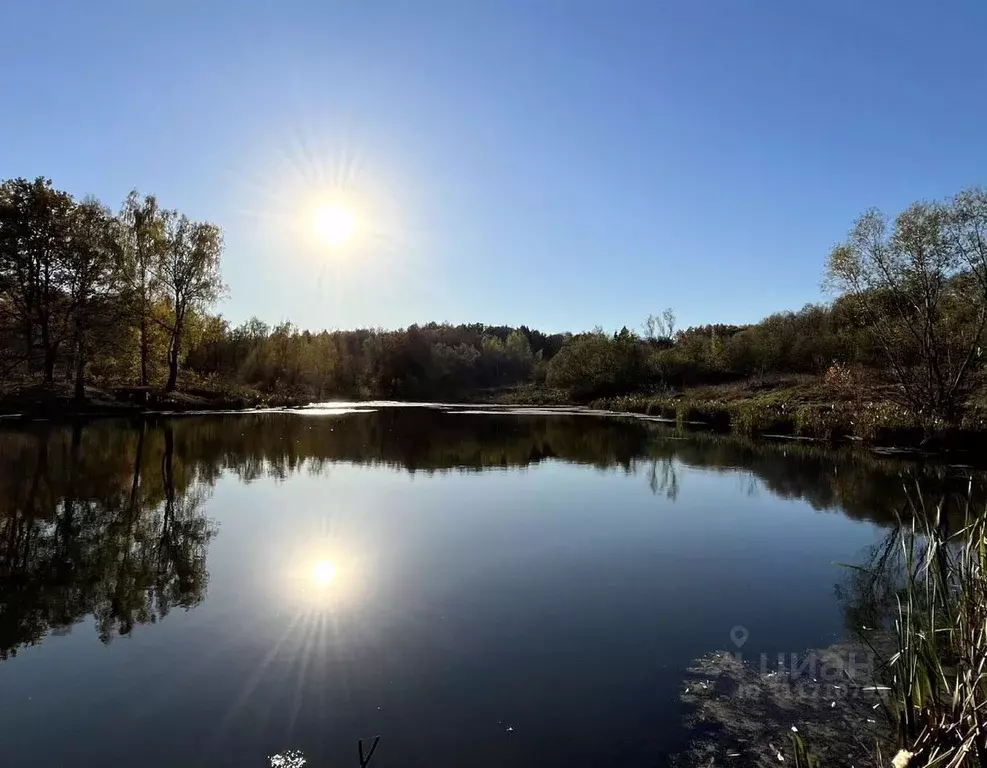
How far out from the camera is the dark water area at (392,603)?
13.0ft

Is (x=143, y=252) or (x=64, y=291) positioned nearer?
(x=64, y=291)

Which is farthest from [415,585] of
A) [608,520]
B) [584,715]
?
[608,520]

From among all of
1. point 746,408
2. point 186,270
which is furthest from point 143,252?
point 746,408

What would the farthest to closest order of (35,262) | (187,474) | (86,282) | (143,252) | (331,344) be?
(331,344), (143,252), (86,282), (35,262), (187,474)

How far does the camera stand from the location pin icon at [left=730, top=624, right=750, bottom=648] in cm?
550

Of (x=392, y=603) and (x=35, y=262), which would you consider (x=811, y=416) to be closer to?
(x=392, y=603)

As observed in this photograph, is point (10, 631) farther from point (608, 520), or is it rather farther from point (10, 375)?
point (10, 375)

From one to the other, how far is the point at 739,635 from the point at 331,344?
241ft

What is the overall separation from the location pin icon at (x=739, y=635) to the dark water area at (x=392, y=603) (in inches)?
2.2

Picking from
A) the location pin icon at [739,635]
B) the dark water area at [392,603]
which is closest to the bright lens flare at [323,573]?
the dark water area at [392,603]

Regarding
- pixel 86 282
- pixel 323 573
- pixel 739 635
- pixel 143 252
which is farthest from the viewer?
pixel 143 252

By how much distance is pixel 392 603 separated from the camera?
6.28 meters

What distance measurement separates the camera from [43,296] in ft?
95.0

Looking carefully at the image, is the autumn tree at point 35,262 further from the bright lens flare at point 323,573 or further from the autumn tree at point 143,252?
the bright lens flare at point 323,573
